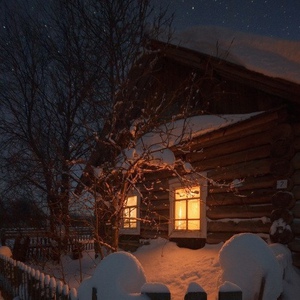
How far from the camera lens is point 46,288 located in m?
5.32

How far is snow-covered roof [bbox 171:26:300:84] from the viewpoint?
864 centimetres

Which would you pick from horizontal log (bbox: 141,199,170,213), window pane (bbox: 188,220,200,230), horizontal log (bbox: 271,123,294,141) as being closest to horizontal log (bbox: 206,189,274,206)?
window pane (bbox: 188,220,200,230)

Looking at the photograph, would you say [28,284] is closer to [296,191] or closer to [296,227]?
[296,227]

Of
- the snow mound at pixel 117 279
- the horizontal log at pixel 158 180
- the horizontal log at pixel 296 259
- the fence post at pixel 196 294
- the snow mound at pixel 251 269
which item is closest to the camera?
the fence post at pixel 196 294

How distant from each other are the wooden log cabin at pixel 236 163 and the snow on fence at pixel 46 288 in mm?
2468

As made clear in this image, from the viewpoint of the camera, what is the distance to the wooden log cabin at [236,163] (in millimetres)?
7324

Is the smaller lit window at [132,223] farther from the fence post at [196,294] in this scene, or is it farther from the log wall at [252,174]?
the fence post at [196,294]

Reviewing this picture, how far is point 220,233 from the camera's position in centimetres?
882

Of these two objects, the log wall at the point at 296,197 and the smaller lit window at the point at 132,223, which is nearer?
the log wall at the point at 296,197

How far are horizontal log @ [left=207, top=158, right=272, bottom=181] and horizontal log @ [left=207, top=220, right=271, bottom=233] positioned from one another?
983 millimetres

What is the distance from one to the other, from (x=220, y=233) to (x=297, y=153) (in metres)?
2.61

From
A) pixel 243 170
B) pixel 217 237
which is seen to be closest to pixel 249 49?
pixel 243 170

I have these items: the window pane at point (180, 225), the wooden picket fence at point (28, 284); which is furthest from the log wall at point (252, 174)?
the wooden picket fence at point (28, 284)

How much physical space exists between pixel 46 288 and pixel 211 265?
3660 millimetres
